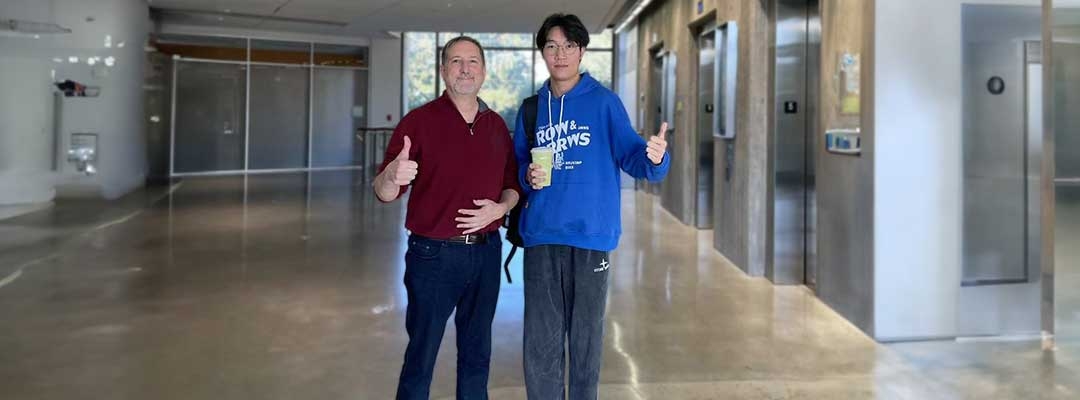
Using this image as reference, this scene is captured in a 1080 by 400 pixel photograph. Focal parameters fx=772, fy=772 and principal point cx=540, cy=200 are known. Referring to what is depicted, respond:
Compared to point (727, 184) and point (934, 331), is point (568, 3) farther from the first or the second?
point (934, 331)

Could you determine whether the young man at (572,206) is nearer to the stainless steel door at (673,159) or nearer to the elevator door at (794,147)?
the elevator door at (794,147)

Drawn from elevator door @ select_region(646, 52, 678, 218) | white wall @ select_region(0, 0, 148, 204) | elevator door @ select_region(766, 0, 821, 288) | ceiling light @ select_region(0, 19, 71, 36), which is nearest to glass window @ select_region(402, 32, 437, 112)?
white wall @ select_region(0, 0, 148, 204)

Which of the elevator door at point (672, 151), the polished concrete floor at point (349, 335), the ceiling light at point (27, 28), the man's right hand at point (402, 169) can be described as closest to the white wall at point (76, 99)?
the ceiling light at point (27, 28)

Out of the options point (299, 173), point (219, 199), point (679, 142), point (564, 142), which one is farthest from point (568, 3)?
point (564, 142)

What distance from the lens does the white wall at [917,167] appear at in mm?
3862

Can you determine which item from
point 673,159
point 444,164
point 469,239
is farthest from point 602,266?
point 673,159

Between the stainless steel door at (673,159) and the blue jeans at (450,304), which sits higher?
the stainless steel door at (673,159)

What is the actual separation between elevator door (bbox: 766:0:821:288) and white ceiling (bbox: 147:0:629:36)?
19.7 feet

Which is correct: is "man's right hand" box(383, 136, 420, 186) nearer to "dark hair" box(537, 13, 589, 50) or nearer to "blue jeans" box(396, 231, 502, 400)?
"blue jeans" box(396, 231, 502, 400)

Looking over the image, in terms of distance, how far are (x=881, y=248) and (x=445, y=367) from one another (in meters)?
2.28

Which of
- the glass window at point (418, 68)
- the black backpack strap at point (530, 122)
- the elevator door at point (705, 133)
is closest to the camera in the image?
the black backpack strap at point (530, 122)

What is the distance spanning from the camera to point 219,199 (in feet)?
36.1

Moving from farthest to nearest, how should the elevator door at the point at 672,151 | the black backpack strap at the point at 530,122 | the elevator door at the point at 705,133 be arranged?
the elevator door at the point at 672,151, the elevator door at the point at 705,133, the black backpack strap at the point at 530,122

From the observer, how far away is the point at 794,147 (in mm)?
5492
